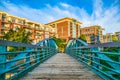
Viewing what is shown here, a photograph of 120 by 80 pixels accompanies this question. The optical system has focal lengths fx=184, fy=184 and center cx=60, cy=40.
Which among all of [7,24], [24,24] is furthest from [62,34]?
[7,24]

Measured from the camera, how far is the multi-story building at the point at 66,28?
85000 millimetres

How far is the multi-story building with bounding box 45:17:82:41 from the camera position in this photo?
279ft

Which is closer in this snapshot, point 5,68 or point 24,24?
point 5,68

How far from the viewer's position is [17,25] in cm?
6103

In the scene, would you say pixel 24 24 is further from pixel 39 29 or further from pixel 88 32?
pixel 88 32

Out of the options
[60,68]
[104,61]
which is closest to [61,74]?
[104,61]

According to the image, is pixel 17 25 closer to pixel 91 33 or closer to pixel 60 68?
pixel 91 33

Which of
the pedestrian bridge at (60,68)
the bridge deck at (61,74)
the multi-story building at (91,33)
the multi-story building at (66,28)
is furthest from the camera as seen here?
the multi-story building at (91,33)

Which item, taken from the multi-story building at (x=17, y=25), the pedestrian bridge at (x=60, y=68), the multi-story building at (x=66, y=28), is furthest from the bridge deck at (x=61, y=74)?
the multi-story building at (x=66, y=28)

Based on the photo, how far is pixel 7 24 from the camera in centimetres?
5678

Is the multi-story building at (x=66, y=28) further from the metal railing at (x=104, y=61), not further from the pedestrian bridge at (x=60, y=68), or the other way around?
the metal railing at (x=104, y=61)

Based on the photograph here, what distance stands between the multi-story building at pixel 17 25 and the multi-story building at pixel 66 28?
11730 mm

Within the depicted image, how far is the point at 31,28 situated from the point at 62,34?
19.7 meters

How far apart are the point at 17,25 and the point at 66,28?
96.5 feet
